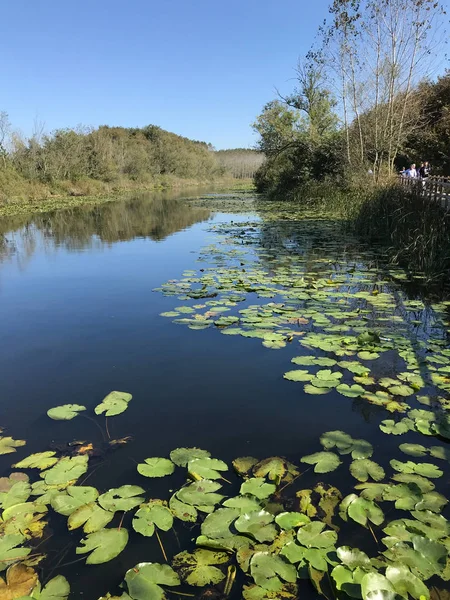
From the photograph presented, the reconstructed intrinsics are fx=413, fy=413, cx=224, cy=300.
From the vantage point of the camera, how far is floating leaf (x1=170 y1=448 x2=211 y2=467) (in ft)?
6.56

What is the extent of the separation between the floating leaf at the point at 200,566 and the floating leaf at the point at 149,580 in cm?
5

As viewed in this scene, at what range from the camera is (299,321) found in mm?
3863

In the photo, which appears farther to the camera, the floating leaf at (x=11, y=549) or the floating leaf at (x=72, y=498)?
the floating leaf at (x=72, y=498)

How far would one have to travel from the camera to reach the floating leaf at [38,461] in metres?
1.98

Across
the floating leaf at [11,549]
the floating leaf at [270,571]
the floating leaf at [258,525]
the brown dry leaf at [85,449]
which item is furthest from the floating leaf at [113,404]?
the floating leaf at [270,571]

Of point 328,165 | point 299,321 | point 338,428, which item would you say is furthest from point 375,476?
point 328,165

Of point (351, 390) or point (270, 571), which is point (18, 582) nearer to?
point (270, 571)

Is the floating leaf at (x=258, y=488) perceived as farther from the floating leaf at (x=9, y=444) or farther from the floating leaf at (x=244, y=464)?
the floating leaf at (x=9, y=444)

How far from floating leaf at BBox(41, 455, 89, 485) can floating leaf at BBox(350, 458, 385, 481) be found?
1259mm

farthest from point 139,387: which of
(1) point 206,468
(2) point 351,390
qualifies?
(2) point 351,390

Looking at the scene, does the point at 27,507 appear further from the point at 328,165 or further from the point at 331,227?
the point at 328,165

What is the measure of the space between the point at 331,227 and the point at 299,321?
7.30 metres

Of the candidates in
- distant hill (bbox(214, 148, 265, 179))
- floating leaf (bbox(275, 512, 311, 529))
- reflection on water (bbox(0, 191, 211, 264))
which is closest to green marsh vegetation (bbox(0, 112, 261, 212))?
reflection on water (bbox(0, 191, 211, 264))

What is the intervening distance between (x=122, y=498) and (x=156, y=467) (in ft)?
0.73
